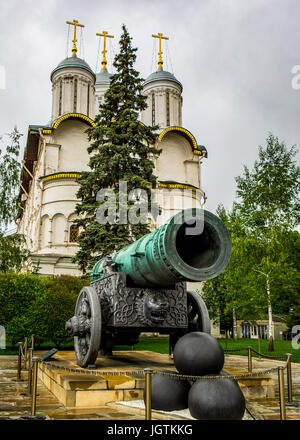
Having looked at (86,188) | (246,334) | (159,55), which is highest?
(159,55)

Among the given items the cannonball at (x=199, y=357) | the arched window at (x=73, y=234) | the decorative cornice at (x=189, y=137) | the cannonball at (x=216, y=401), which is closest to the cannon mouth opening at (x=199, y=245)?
the cannonball at (x=199, y=357)

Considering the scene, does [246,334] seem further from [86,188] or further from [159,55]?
[86,188]

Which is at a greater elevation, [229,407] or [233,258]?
[233,258]

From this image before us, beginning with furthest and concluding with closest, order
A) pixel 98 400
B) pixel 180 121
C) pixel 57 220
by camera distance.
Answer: pixel 180 121
pixel 57 220
pixel 98 400

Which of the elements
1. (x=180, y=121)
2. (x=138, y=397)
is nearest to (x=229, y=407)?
(x=138, y=397)

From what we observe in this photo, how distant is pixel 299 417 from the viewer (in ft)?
16.4

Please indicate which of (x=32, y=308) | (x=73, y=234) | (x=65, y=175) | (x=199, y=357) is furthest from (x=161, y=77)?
(x=199, y=357)

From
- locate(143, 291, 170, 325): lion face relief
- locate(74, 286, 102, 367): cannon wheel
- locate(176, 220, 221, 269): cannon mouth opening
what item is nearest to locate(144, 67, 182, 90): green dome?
locate(74, 286, 102, 367): cannon wheel

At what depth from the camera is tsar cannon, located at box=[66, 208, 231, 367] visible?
487 centimetres

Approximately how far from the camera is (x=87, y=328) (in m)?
6.58

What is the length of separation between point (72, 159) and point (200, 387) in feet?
86.4

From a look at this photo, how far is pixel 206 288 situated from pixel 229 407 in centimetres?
2386

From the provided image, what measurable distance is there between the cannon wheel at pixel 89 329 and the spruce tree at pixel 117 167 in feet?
27.9

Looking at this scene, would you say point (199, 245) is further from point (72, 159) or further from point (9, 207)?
point (72, 159)
